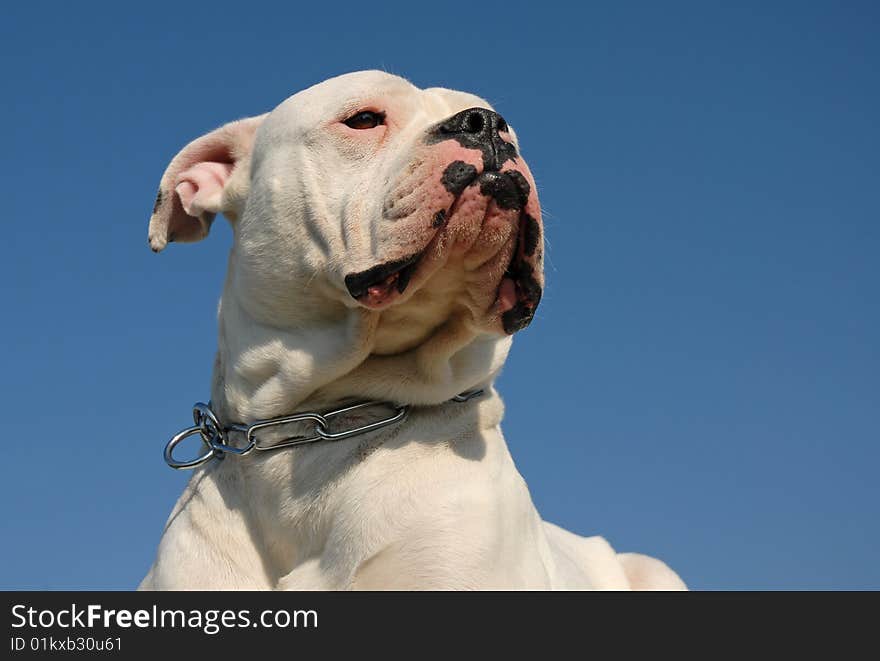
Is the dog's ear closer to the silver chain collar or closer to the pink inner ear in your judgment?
the pink inner ear

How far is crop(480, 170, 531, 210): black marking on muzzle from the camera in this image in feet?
18.2

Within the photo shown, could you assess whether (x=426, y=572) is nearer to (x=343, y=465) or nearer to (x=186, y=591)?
(x=343, y=465)

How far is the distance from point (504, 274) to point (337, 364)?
3.27ft

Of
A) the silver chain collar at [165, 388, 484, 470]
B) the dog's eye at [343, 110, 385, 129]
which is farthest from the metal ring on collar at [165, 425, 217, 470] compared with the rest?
the dog's eye at [343, 110, 385, 129]

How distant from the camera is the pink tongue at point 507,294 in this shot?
5773 mm

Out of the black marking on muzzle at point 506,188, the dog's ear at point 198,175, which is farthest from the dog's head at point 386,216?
the dog's ear at point 198,175

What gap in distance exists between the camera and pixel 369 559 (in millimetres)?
5371

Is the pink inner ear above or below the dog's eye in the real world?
above

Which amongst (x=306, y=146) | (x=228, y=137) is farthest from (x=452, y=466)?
(x=228, y=137)

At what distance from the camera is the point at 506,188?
557 centimetres

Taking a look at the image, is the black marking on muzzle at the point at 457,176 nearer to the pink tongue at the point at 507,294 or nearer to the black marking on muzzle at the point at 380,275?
the black marking on muzzle at the point at 380,275

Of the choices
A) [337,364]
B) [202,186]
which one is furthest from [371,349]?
[202,186]

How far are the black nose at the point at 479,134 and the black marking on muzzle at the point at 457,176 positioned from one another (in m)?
0.10

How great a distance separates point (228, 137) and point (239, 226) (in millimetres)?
726
